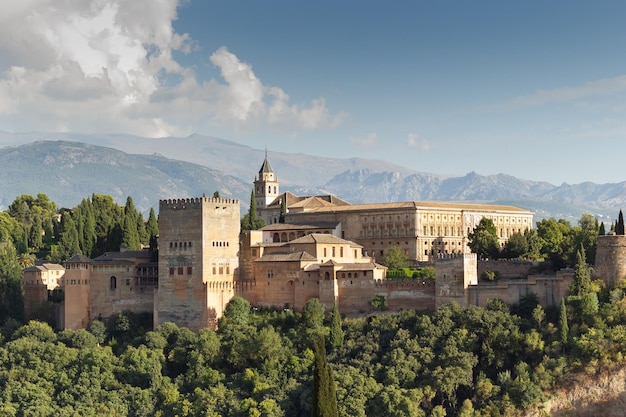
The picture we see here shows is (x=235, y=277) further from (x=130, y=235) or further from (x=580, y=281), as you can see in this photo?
(x=580, y=281)

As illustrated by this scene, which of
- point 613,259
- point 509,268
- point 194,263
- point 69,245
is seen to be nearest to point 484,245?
point 509,268

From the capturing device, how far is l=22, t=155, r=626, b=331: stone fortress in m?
52.2

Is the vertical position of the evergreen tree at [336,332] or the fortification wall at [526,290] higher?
the fortification wall at [526,290]

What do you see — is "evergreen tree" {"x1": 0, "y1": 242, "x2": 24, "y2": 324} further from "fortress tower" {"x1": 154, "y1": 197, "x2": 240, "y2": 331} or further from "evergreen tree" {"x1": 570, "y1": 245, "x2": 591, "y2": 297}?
"evergreen tree" {"x1": 570, "y1": 245, "x2": 591, "y2": 297}

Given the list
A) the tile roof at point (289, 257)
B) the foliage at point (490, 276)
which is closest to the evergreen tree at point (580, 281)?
the foliage at point (490, 276)

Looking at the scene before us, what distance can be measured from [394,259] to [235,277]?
1230cm

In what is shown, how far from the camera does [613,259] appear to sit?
5166 centimetres

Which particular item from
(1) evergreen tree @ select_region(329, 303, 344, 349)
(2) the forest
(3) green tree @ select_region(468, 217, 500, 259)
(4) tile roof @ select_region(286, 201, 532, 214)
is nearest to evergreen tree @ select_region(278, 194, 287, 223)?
(4) tile roof @ select_region(286, 201, 532, 214)

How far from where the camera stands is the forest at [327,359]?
4741 centimetres

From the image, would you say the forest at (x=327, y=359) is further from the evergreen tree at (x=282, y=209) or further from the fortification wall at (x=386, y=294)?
the evergreen tree at (x=282, y=209)

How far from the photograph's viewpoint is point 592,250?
56.3 m

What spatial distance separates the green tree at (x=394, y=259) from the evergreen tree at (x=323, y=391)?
1961 centimetres

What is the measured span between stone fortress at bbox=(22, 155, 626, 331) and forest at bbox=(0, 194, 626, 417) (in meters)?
0.90

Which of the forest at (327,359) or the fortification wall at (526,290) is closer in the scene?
the forest at (327,359)
